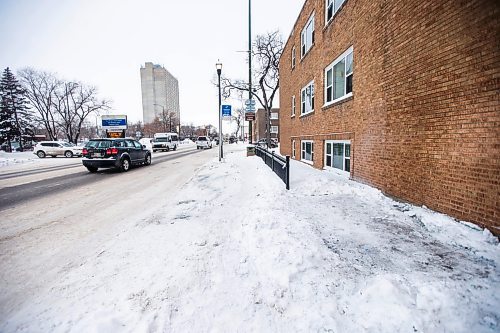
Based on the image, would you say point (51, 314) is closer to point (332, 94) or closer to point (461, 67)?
point (461, 67)

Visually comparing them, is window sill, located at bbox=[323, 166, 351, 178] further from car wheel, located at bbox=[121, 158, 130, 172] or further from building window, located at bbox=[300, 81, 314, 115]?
car wheel, located at bbox=[121, 158, 130, 172]

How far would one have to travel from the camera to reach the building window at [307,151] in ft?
41.9

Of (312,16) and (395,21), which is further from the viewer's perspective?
(312,16)

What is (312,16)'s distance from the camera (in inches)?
470

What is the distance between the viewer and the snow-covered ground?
2154 millimetres

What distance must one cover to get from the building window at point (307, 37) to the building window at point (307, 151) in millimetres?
4856

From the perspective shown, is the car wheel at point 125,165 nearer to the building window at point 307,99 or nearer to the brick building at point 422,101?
the building window at point 307,99

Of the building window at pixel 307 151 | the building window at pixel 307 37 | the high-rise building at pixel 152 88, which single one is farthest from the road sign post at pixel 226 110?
the high-rise building at pixel 152 88

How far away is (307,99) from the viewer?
1318 centimetres

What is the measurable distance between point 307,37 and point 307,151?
241 inches

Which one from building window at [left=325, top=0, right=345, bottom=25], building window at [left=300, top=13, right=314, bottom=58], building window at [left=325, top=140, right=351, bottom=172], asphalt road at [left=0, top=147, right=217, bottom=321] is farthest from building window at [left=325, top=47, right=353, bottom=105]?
asphalt road at [left=0, top=147, right=217, bottom=321]

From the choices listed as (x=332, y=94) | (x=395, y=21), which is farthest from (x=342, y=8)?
(x=395, y=21)

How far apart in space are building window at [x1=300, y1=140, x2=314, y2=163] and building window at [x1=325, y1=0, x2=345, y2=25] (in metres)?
5.59

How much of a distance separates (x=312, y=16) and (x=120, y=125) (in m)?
27.7
